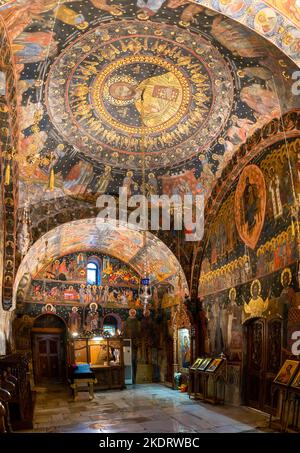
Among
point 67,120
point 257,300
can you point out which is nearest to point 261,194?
point 257,300

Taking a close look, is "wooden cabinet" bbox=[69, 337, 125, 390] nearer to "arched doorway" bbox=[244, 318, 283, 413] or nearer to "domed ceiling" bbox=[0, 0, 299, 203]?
"arched doorway" bbox=[244, 318, 283, 413]

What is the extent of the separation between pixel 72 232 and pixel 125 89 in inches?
274

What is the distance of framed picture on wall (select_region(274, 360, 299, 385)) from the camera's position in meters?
7.88

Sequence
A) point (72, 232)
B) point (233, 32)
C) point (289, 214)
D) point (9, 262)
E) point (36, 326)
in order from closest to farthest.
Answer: point (233, 32) → point (289, 214) → point (9, 262) → point (72, 232) → point (36, 326)

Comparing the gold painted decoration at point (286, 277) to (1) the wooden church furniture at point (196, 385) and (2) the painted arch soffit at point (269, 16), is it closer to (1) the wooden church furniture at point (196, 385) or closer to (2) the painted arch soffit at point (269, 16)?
(2) the painted arch soffit at point (269, 16)

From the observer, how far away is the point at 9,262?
12.4m

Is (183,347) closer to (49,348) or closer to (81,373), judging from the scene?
(81,373)

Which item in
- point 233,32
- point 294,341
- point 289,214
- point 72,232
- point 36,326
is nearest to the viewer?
point 233,32

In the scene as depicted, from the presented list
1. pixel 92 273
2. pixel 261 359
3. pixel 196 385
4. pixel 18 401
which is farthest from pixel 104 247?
pixel 18 401

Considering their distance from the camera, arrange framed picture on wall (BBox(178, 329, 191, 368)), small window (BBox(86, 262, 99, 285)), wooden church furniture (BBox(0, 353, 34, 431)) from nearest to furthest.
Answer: wooden church furniture (BBox(0, 353, 34, 431)) < framed picture on wall (BBox(178, 329, 191, 368)) < small window (BBox(86, 262, 99, 285))

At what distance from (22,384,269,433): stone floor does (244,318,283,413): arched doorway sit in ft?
1.23

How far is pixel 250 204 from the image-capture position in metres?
11.2

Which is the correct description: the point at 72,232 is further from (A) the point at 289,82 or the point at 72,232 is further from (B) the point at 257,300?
(A) the point at 289,82

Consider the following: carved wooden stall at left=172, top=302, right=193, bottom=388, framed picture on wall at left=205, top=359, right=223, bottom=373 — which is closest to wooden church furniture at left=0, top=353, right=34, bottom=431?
framed picture on wall at left=205, top=359, right=223, bottom=373
